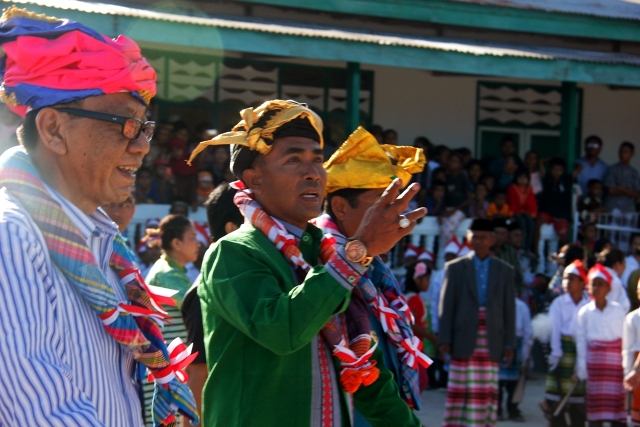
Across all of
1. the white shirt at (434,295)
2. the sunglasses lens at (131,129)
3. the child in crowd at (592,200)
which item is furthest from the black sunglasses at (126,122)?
the child in crowd at (592,200)

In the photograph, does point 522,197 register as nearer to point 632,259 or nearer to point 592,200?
point 592,200

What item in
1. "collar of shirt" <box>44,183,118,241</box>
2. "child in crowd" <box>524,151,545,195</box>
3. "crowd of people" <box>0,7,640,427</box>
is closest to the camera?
"crowd of people" <box>0,7,640,427</box>

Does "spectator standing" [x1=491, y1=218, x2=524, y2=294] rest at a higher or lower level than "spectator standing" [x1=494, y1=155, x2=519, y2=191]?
lower

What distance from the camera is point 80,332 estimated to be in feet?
6.73

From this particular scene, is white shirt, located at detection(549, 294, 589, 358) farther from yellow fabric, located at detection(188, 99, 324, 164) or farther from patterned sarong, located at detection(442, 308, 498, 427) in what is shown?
yellow fabric, located at detection(188, 99, 324, 164)

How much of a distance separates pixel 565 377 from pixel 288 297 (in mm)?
6187

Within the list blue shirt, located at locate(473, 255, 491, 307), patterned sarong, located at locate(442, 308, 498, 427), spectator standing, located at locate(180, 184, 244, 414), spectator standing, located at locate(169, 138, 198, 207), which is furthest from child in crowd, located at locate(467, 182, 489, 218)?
spectator standing, located at locate(180, 184, 244, 414)

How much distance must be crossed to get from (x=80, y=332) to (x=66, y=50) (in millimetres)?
656

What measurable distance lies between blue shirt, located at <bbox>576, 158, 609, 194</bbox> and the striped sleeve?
12.7m

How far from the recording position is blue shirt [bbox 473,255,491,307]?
7.99m

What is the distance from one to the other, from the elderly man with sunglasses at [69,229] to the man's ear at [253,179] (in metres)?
0.86

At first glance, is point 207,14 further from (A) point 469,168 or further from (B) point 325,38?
(A) point 469,168

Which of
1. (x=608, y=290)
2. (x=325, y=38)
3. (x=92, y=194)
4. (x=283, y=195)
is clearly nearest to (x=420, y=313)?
(x=608, y=290)

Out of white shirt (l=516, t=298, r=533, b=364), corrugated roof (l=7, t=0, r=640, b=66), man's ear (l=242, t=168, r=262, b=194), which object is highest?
corrugated roof (l=7, t=0, r=640, b=66)
